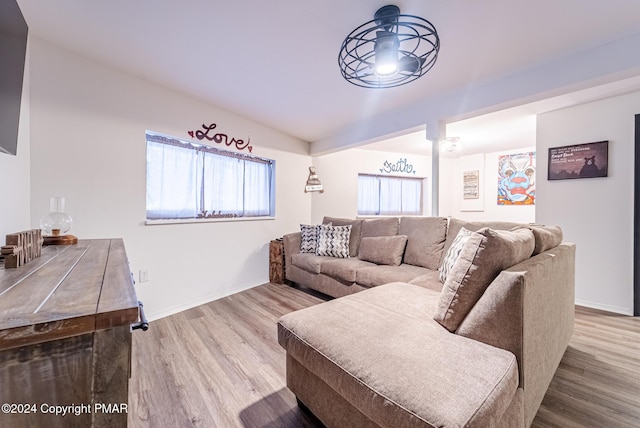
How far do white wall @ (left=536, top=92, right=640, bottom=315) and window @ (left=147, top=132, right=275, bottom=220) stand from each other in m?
3.62

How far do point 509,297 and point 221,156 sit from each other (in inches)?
124

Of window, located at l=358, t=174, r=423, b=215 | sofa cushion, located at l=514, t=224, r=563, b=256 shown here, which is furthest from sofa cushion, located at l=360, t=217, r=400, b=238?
window, located at l=358, t=174, r=423, b=215

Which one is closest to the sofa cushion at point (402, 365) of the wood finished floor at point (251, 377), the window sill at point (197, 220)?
the wood finished floor at point (251, 377)

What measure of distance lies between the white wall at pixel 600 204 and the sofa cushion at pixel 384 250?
193cm

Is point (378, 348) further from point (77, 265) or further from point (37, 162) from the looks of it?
point (37, 162)

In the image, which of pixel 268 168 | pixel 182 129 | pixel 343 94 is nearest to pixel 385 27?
pixel 343 94

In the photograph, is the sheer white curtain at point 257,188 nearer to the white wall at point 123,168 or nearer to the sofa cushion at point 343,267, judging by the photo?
the white wall at point 123,168

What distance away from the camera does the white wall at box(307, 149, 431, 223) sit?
15.0ft

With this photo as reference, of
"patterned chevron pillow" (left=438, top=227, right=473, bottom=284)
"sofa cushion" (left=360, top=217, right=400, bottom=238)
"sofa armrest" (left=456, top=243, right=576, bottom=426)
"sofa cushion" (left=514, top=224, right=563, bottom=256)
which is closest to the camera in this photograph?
"sofa armrest" (left=456, top=243, right=576, bottom=426)

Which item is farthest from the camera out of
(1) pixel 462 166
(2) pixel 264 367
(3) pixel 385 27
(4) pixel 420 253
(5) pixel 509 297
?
(1) pixel 462 166

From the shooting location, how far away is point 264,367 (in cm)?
178

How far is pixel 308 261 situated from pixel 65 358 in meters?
2.70

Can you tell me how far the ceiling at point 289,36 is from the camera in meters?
1.62

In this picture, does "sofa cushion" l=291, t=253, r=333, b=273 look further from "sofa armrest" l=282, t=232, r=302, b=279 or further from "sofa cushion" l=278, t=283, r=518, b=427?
"sofa cushion" l=278, t=283, r=518, b=427
